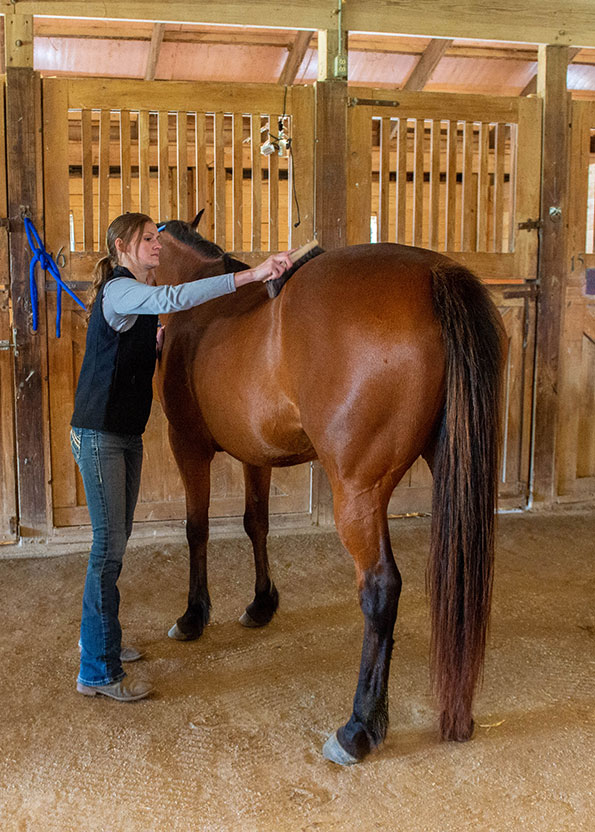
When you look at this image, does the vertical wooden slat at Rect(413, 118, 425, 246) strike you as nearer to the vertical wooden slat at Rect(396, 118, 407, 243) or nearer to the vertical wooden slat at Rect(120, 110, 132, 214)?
the vertical wooden slat at Rect(396, 118, 407, 243)

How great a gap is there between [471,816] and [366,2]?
3755 millimetres

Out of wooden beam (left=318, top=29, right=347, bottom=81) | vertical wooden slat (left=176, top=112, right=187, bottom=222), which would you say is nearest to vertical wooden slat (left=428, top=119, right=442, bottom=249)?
wooden beam (left=318, top=29, right=347, bottom=81)

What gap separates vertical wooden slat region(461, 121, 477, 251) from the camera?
4.00m

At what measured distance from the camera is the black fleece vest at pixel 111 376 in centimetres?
224

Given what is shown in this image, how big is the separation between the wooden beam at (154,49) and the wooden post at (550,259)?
250 centimetres

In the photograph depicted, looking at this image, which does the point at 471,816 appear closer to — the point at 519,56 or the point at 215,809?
the point at 215,809

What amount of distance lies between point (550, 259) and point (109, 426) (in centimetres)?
299

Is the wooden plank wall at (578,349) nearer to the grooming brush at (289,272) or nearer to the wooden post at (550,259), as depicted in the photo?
the wooden post at (550,259)

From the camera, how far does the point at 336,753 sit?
→ 1.95 meters

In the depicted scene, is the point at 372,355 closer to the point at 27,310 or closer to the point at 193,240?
the point at 193,240

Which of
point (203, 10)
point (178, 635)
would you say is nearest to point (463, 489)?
point (178, 635)

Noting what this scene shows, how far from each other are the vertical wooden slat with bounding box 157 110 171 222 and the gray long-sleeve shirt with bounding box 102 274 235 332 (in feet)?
5.28

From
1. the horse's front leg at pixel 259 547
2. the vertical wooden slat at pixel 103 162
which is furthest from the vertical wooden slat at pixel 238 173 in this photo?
the horse's front leg at pixel 259 547

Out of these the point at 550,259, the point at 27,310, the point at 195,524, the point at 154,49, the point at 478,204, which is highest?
the point at 154,49
